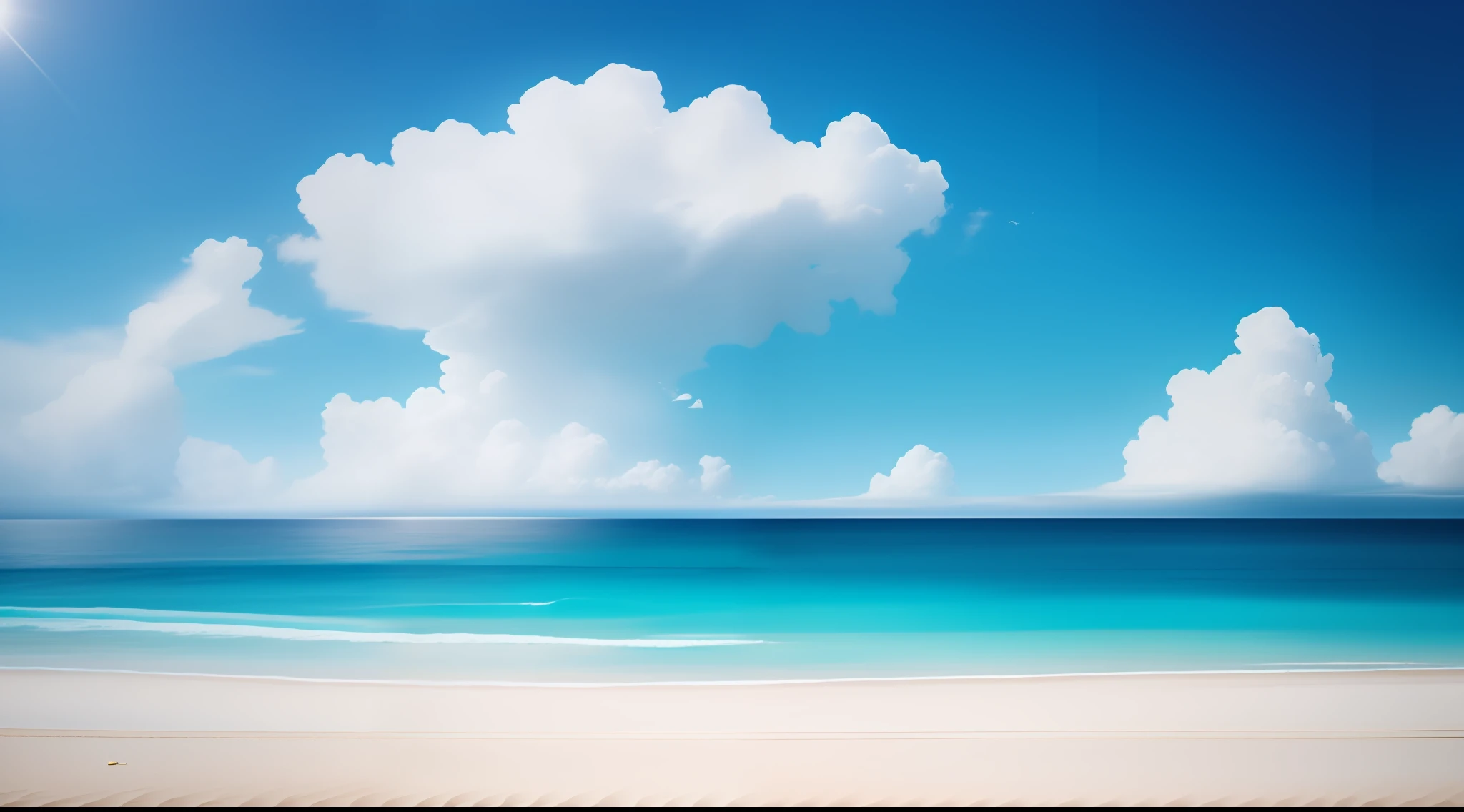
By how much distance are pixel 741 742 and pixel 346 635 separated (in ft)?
23.7

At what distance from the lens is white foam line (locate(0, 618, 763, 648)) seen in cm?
893

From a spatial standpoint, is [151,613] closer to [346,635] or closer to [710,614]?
[346,635]

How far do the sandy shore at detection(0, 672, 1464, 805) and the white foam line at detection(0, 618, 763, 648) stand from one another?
286cm

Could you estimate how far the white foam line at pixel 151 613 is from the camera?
35.9 feet

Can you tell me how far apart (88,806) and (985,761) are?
15.2ft

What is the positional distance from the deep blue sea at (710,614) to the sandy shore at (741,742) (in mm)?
1494

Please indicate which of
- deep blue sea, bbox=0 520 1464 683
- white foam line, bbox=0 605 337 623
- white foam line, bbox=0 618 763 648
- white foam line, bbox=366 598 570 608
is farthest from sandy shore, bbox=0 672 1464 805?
white foam line, bbox=366 598 570 608

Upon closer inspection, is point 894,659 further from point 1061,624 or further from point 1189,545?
point 1189,545

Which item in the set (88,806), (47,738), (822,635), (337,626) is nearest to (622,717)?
(88,806)

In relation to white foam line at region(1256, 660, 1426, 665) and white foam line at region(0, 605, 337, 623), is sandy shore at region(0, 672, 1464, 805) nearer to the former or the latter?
white foam line at region(1256, 660, 1426, 665)

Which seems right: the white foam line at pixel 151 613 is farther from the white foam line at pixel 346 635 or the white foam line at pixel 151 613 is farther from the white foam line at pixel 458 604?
the white foam line at pixel 458 604

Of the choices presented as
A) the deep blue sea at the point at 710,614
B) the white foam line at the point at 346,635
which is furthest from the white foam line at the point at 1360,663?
the white foam line at the point at 346,635

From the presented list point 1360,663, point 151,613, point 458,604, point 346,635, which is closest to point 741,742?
point 346,635

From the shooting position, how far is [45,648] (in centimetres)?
823
